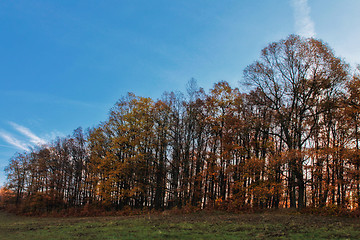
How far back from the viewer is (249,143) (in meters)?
32.5

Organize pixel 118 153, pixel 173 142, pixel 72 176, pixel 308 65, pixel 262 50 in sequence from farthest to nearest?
pixel 72 176 < pixel 118 153 < pixel 173 142 < pixel 262 50 < pixel 308 65

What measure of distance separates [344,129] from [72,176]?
159ft

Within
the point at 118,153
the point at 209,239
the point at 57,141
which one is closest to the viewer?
the point at 209,239

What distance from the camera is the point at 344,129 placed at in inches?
1124

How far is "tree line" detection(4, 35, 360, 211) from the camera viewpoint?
87.0 ft

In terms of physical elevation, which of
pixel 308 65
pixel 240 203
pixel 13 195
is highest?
pixel 308 65

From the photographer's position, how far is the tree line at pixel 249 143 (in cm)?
2652

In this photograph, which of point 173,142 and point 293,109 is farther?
point 173,142

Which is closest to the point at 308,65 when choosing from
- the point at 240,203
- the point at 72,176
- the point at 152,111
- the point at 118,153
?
the point at 240,203

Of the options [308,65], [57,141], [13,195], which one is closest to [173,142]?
[308,65]

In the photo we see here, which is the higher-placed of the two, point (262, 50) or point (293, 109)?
point (262, 50)

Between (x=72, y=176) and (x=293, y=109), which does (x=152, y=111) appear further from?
(x=72, y=176)

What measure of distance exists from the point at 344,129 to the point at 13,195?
216 ft

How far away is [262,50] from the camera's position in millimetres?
30969
